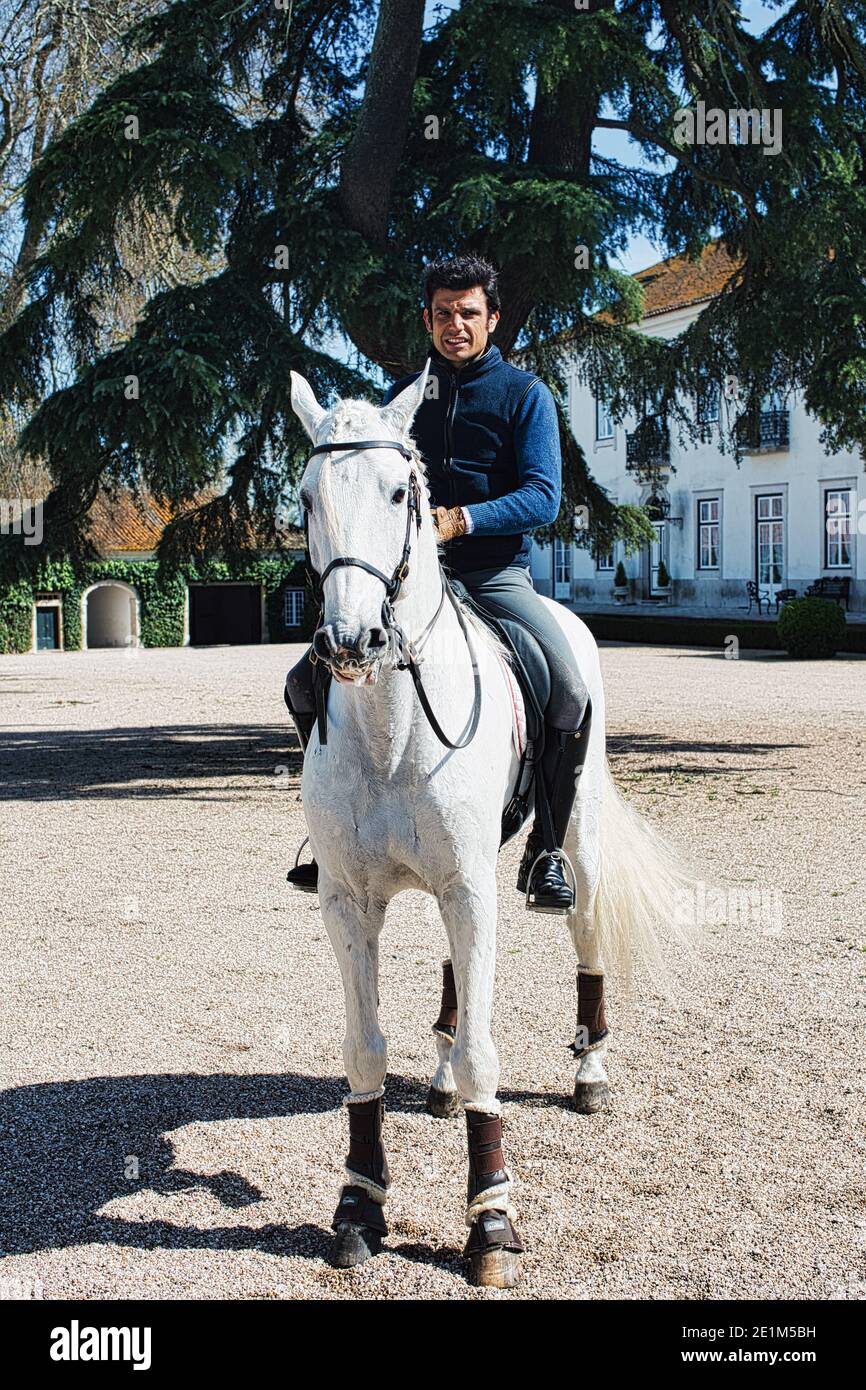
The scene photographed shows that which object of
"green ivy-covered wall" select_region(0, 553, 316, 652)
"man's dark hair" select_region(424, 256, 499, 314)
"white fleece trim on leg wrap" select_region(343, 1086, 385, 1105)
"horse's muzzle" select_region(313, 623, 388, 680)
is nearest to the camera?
"horse's muzzle" select_region(313, 623, 388, 680)

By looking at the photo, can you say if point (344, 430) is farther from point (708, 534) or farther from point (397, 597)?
point (708, 534)

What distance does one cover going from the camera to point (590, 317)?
13102mm

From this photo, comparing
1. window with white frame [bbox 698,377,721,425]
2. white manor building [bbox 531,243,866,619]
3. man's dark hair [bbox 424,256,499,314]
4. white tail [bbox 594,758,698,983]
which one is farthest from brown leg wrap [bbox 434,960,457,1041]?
white manor building [bbox 531,243,866,619]

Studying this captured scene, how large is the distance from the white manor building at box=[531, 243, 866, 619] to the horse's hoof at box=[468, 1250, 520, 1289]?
28687mm

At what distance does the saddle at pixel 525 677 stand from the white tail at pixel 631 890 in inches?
26.8

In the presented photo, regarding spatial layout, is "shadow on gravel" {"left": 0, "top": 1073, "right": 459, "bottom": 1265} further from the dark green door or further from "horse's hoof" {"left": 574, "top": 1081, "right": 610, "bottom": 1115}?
the dark green door

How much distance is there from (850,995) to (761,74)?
9.59 metres

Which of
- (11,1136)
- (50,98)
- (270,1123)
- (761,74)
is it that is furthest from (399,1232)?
(50,98)

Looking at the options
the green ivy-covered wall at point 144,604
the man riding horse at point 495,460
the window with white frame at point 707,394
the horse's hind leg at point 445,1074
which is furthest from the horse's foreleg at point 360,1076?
the green ivy-covered wall at point 144,604

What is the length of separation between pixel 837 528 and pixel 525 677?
32.6 meters

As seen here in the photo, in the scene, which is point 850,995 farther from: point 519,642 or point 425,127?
point 425,127

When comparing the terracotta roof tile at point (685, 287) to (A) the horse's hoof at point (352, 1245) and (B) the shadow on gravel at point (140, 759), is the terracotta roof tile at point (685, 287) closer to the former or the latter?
(B) the shadow on gravel at point (140, 759)

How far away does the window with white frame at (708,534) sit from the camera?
126 ft

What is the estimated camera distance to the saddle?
3.76m
